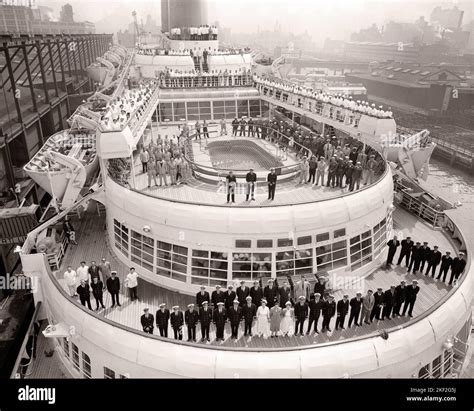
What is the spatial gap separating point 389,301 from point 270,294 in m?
4.05

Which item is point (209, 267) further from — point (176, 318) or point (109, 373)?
point (109, 373)

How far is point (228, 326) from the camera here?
563 inches

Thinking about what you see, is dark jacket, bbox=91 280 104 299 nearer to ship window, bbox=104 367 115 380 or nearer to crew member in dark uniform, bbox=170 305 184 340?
ship window, bbox=104 367 115 380

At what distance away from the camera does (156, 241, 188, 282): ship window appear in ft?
50.9

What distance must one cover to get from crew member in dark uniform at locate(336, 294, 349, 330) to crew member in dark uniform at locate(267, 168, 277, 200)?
5634mm

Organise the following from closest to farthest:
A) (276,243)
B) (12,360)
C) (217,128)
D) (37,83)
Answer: (276,243) → (12,360) → (217,128) → (37,83)

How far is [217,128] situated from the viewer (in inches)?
1134

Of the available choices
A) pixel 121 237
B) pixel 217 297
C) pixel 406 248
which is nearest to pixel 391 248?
pixel 406 248

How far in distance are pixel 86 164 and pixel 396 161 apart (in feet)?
60.9

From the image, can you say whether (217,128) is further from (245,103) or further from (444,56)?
(444,56)

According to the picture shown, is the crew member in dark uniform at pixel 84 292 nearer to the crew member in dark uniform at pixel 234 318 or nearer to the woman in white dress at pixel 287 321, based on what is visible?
the crew member in dark uniform at pixel 234 318

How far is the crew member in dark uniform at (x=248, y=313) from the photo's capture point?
1290 centimetres

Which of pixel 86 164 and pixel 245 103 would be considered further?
pixel 245 103
